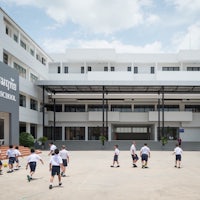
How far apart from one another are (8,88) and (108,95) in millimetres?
21499

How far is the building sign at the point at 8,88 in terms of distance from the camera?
28.4 m

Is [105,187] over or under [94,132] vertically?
under

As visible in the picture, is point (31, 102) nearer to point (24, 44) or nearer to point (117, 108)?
point (24, 44)

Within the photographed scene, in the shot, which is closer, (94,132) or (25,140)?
(25,140)

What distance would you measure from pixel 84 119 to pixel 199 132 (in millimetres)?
18132

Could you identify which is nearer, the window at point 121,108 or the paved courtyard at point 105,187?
the paved courtyard at point 105,187

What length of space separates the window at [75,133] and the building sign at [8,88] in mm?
21956

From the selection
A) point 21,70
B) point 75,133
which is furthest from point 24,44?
point 75,133

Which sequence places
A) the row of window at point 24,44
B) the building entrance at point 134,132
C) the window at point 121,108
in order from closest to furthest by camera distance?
the row of window at point 24,44, the window at point 121,108, the building entrance at point 134,132

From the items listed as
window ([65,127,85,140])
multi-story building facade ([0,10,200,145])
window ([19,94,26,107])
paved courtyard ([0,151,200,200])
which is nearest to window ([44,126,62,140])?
multi-story building facade ([0,10,200,145])

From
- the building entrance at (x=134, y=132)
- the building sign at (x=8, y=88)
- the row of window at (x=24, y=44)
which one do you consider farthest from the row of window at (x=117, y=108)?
the building sign at (x=8, y=88)

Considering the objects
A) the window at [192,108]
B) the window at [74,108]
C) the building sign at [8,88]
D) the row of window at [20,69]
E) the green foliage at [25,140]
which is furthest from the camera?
the window at [192,108]

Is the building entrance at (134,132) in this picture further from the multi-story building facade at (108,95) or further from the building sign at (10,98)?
the building sign at (10,98)

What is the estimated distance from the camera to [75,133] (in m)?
52.7
